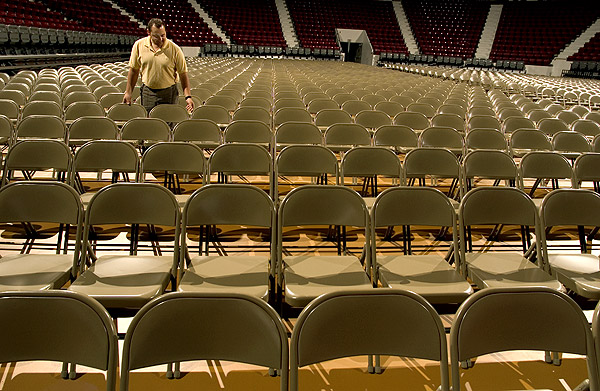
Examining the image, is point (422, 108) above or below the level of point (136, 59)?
below

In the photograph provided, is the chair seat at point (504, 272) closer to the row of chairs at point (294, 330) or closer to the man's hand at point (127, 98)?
the row of chairs at point (294, 330)

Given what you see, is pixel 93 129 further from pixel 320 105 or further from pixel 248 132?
pixel 320 105

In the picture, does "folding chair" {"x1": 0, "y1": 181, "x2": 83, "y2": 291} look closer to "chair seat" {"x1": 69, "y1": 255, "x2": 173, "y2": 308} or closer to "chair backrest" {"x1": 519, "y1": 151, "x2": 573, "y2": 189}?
"chair seat" {"x1": 69, "y1": 255, "x2": 173, "y2": 308}

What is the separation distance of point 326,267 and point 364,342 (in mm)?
1103

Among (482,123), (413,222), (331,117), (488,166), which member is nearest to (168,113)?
(331,117)

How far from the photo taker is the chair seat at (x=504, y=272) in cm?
256

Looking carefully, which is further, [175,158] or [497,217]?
[175,158]

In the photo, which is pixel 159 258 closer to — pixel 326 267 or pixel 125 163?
pixel 326 267

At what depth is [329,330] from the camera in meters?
1.55

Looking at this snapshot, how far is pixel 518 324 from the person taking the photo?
1611 millimetres

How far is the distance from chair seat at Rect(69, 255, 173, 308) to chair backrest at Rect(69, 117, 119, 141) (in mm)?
2364

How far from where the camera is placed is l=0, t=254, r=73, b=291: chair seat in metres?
2.32

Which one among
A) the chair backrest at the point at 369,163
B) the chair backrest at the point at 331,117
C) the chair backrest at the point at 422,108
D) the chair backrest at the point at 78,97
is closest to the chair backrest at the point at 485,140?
the chair backrest at the point at 331,117

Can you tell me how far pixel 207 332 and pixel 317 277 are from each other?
109 cm
